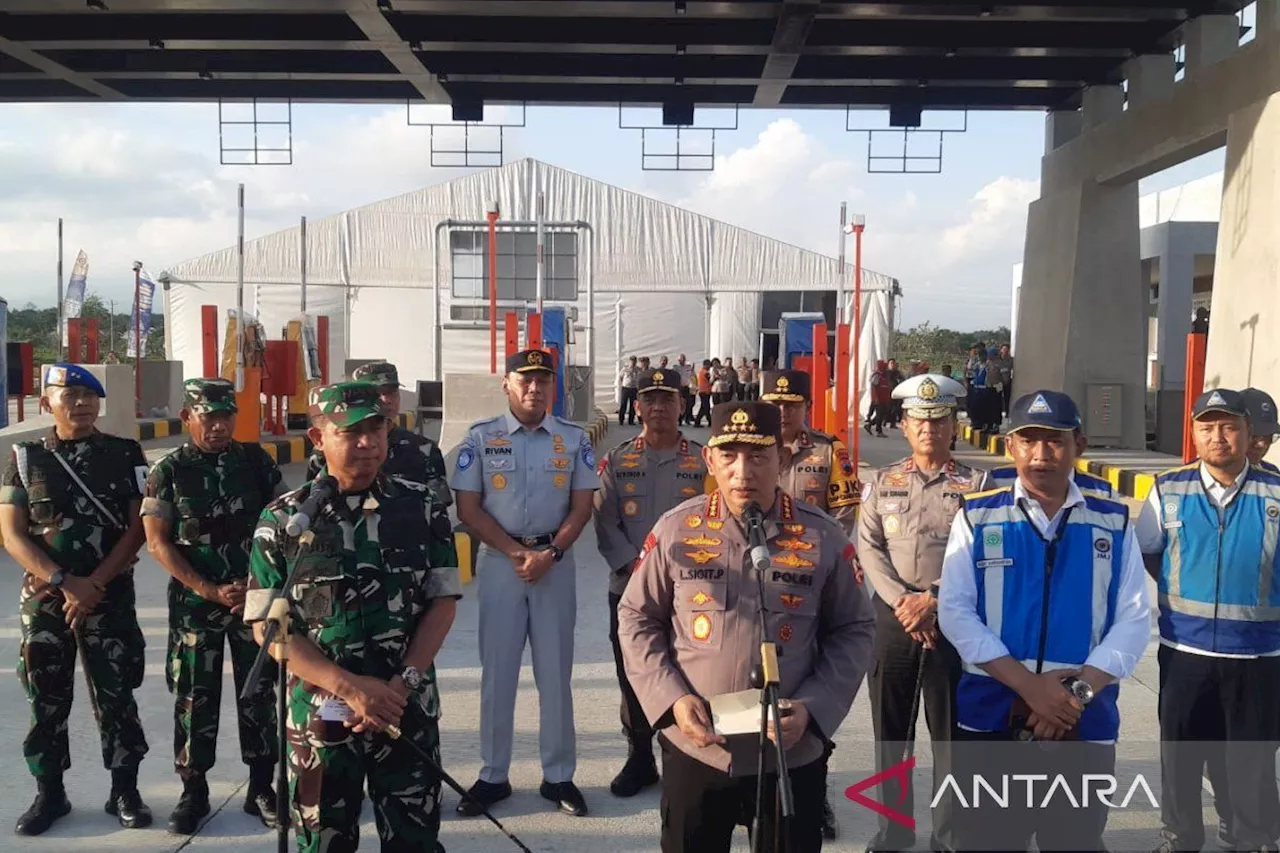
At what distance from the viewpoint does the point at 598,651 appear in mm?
6879

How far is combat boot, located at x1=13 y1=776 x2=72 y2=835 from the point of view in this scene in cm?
427

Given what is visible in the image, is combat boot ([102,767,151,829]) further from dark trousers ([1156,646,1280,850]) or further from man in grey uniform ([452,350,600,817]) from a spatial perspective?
dark trousers ([1156,646,1280,850])

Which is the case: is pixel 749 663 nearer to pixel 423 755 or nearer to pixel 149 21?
pixel 423 755

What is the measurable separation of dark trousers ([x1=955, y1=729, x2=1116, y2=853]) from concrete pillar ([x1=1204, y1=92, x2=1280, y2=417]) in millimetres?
8468

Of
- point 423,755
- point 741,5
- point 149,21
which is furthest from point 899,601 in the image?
point 149,21

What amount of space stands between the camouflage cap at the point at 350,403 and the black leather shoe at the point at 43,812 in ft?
7.70

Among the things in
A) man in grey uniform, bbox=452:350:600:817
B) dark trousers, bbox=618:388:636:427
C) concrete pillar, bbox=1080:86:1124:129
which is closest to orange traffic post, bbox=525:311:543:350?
man in grey uniform, bbox=452:350:600:817

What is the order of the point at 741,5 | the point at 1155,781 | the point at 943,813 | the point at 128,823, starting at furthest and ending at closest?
1. the point at 741,5
2. the point at 1155,781
3. the point at 128,823
4. the point at 943,813

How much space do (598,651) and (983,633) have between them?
402 centimetres

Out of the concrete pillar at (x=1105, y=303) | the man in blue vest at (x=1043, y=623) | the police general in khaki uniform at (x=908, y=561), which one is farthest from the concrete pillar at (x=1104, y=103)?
the man in blue vest at (x=1043, y=623)

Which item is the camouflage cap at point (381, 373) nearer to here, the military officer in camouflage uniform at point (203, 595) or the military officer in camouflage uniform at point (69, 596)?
the military officer in camouflage uniform at point (203, 595)

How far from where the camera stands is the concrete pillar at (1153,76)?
14438 millimetres

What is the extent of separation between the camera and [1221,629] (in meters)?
3.86

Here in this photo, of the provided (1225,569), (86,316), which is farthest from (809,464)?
(86,316)
